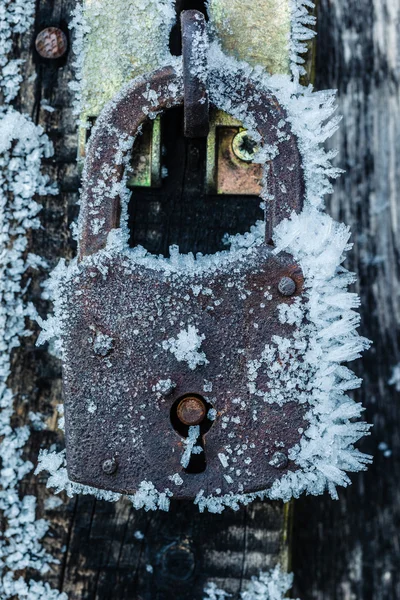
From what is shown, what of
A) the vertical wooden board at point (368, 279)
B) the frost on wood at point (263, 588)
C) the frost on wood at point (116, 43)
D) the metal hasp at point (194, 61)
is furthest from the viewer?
the vertical wooden board at point (368, 279)

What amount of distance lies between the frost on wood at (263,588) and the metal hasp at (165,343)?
244 mm

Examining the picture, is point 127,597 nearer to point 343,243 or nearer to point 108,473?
point 108,473

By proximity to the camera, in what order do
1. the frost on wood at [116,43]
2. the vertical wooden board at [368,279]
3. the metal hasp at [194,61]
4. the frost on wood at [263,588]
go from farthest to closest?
the vertical wooden board at [368,279] < the frost on wood at [263,588] < the frost on wood at [116,43] < the metal hasp at [194,61]

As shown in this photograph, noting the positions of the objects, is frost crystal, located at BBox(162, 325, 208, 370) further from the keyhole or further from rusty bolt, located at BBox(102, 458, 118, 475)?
rusty bolt, located at BBox(102, 458, 118, 475)

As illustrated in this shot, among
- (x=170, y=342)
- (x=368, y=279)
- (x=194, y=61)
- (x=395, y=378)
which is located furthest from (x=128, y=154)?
(x=395, y=378)

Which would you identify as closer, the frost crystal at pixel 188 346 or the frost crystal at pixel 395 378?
the frost crystal at pixel 188 346

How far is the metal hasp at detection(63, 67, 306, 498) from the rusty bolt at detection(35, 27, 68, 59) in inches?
8.3

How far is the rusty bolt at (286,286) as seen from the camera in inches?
35.9

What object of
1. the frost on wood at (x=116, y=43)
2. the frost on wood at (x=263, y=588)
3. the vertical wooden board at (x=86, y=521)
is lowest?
the frost on wood at (x=263, y=588)

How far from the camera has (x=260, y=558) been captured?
1.10m

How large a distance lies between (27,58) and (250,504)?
797mm

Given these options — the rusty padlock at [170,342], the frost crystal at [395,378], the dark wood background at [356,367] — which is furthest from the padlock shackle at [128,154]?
the frost crystal at [395,378]

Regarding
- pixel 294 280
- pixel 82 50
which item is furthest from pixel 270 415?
pixel 82 50

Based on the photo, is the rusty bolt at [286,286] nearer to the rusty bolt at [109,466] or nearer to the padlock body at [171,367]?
the padlock body at [171,367]
